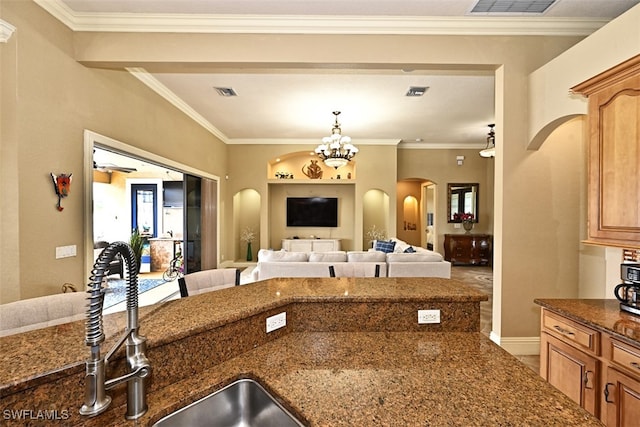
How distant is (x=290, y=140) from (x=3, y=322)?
24.1 ft

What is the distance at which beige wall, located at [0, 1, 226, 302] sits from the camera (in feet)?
8.09

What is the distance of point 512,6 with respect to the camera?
287cm

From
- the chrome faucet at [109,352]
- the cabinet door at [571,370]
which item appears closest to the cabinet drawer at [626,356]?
the cabinet door at [571,370]

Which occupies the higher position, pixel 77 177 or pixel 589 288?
pixel 77 177

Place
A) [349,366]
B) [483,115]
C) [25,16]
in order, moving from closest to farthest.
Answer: [349,366] < [25,16] < [483,115]

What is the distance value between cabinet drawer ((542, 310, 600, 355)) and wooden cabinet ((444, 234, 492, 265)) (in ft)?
22.0

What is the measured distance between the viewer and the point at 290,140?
325 inches

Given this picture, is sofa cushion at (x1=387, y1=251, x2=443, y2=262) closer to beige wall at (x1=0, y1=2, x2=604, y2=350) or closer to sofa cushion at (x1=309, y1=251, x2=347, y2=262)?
sofa cushion at (x1=309, y1=251, x2=347, y2=262)

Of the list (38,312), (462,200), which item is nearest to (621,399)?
(38,312)

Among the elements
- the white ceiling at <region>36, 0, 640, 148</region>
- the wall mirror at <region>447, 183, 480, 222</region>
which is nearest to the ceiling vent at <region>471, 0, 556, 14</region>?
the white ceiling at <region>36, 0, 640, 148</region>

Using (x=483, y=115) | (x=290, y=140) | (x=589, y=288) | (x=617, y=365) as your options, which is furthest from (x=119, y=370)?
(x=290, y=140)

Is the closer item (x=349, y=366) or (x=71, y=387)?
(x=71, y=387)

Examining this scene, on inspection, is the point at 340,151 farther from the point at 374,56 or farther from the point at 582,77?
the point at 582,77

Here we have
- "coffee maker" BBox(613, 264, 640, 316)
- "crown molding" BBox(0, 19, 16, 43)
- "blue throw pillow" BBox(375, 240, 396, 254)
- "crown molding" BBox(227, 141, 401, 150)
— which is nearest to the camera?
"coffee maker" BBox(613, 264, 640, 316)
